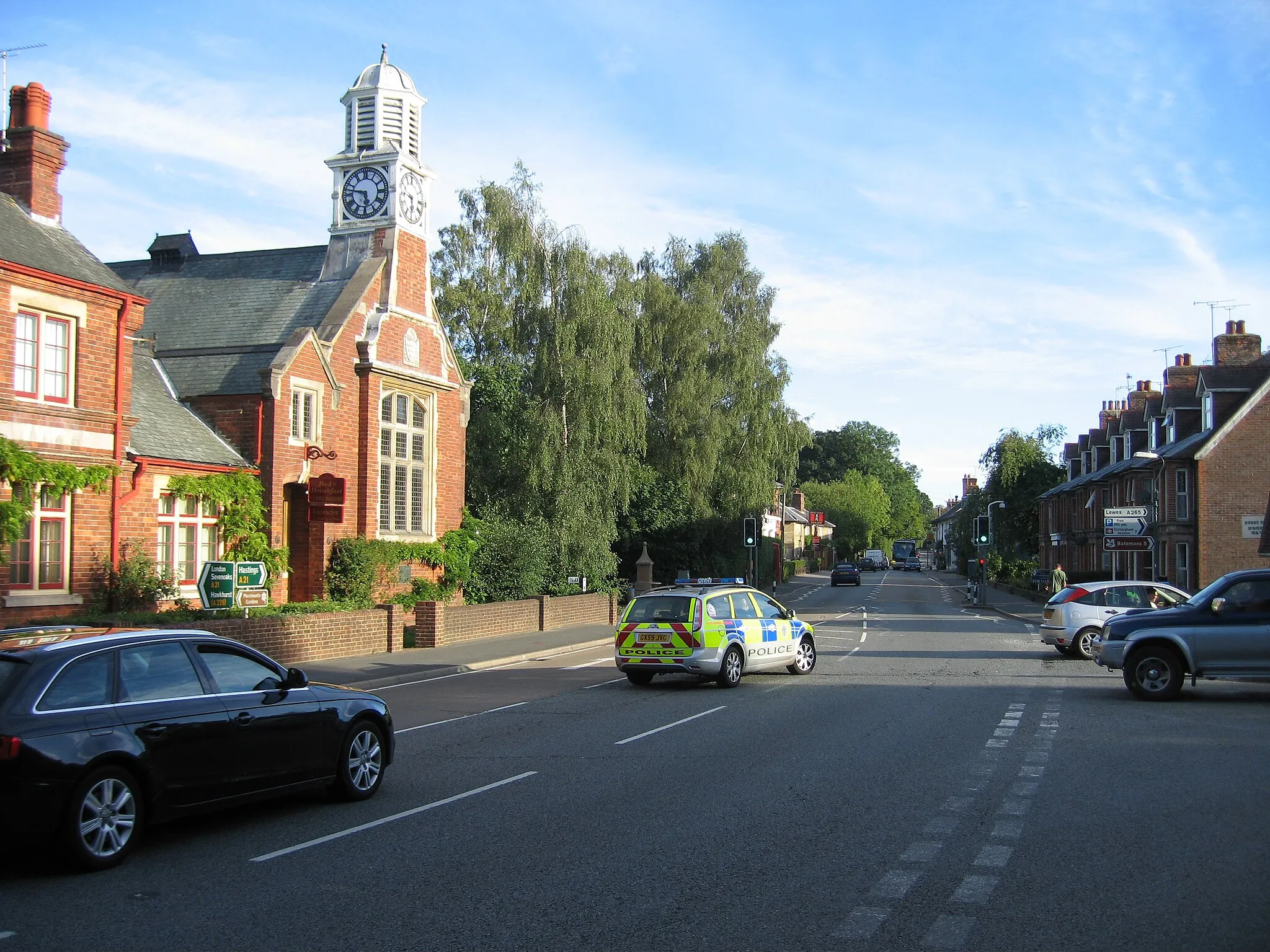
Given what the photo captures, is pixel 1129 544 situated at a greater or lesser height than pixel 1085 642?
greater

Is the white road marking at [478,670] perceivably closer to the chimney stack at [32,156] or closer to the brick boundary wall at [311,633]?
the brick boundary wall at [311,633]

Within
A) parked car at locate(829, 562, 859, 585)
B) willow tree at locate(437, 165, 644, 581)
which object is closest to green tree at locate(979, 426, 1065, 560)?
parked car at locate(829, 562, 859, 585)

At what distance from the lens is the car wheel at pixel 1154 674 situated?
15.3 meters

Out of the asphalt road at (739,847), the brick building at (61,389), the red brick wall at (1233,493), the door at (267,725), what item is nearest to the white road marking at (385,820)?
the asphalt road at (739,847)

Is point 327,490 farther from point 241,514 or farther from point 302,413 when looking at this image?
point 302,413

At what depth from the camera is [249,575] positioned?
65.8 feet

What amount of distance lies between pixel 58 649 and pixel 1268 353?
4827 centimetres

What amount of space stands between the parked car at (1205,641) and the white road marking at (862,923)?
10.8 metres

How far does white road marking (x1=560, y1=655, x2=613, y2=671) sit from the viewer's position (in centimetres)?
2116

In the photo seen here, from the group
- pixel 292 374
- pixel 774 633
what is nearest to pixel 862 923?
pixel 774 633

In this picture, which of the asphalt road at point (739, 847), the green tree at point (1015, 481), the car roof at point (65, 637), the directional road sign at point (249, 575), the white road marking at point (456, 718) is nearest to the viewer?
the asphalt road at point (739, 847)

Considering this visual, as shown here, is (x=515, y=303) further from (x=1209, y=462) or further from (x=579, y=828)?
(x=579, y=828)

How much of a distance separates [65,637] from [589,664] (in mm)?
15125

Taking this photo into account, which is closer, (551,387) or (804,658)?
(804,658)
